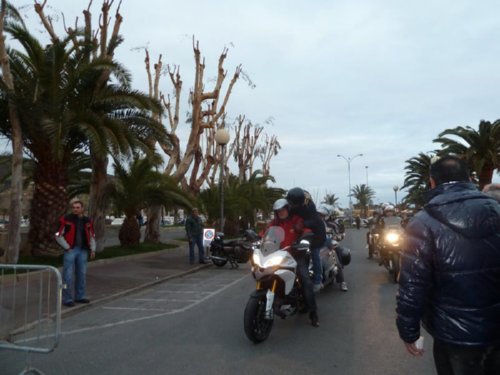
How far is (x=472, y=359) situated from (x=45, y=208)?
13.4 m

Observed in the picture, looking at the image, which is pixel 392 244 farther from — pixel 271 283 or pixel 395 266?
pixel 271 283

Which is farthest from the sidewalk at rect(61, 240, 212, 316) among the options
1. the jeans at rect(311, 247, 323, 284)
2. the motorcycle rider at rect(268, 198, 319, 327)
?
the jeans at rect(311, 247, 323, 284)

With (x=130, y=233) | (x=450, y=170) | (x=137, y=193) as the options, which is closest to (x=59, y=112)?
(x=137, y=193)

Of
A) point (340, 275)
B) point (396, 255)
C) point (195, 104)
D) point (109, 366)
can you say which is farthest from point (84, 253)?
point (195, 104)

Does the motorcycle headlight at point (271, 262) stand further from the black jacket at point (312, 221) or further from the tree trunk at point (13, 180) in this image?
the tree trunk at point (13, 180)

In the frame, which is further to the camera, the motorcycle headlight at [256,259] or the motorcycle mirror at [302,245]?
the motorcycle mirror at [302,245]

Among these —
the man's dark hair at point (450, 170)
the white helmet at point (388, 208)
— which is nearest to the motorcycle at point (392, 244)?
the white helmet at point (388, 208)

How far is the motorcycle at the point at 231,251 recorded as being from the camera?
15.2m

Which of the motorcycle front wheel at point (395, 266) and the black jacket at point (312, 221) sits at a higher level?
the black jacket at point (312, 221)

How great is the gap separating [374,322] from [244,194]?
26.7m

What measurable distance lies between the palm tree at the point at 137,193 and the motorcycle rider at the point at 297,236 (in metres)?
12.1

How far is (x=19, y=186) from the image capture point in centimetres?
1227

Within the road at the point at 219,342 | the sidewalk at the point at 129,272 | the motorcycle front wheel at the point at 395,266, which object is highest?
the motorcycle front wheel at the point at 395,266

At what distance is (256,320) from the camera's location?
221 inches
